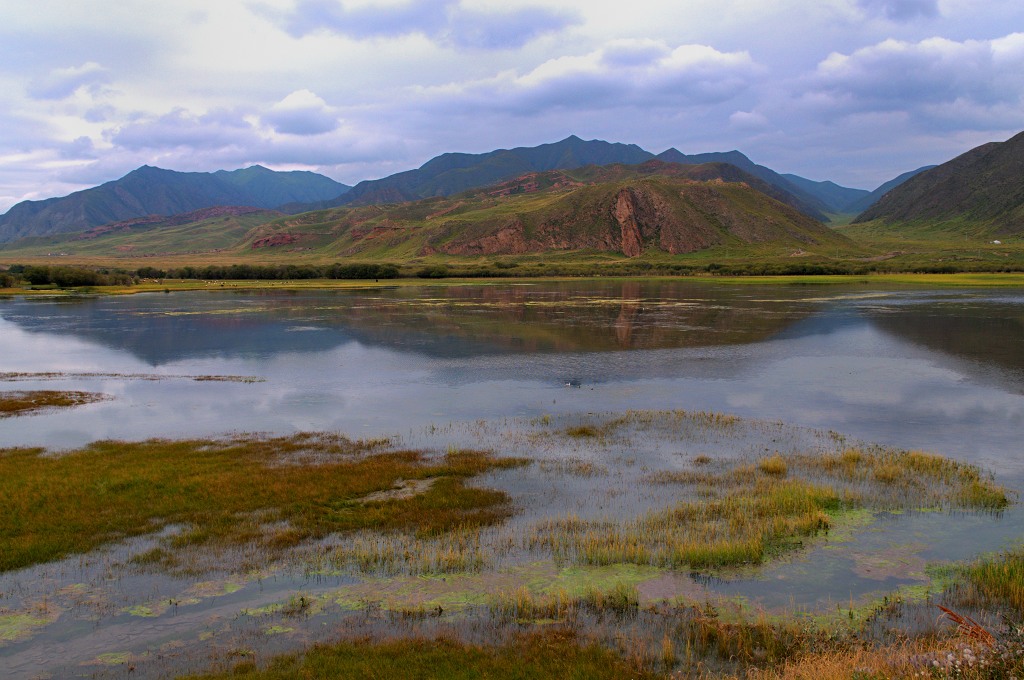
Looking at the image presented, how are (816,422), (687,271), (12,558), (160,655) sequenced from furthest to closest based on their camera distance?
(687,271) < (816,422) < (12,558) < (160,655)

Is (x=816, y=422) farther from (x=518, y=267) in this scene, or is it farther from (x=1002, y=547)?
(x=518, y=267)

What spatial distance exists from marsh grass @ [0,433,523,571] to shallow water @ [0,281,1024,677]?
1.39m

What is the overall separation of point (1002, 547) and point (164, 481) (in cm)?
2166

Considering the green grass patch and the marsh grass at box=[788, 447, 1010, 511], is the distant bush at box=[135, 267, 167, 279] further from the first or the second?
the green grass patch

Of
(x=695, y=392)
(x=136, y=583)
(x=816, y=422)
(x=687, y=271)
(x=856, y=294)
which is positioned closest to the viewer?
(x=136, y=583)

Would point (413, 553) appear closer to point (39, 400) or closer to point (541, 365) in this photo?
point (541, 365)

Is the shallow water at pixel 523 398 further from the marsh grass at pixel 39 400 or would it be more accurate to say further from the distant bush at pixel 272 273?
the distant bush at pixel 272 273

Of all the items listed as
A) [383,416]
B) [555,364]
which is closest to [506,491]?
[383,416]

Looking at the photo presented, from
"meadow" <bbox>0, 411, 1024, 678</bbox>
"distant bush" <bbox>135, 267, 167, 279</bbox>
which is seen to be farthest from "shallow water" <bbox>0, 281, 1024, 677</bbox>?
"distant bush" <bbox>135, 267, 167, 279</bbox>

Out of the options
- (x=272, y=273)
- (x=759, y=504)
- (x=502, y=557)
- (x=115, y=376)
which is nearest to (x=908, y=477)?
(x=759, y=504)

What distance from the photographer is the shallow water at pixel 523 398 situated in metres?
12.6

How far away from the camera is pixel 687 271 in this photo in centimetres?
16575

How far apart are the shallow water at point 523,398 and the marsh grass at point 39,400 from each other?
5.27 feet

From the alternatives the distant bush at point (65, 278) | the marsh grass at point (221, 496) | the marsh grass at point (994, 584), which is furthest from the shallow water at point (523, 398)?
the distant bush at point (65, 278)
